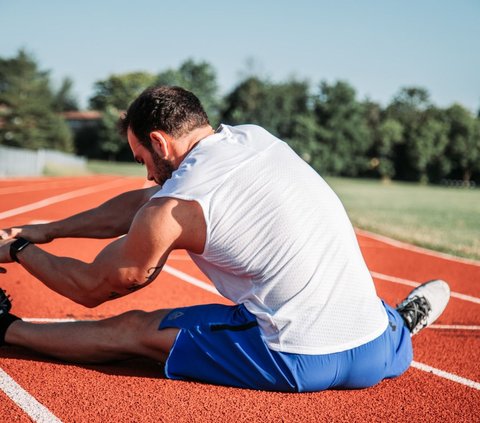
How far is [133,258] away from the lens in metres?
2.81

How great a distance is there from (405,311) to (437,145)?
84.9m

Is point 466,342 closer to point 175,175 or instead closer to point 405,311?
point 405,311

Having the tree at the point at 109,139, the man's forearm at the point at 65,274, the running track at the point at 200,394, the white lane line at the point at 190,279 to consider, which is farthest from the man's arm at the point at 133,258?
the tree at the point at 109,139

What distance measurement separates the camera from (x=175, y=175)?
109 inches

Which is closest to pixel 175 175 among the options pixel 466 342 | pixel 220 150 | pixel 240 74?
pixel 220 150

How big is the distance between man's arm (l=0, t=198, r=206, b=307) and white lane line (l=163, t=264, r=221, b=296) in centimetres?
293

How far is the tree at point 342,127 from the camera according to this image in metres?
79.2

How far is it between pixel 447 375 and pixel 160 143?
92.2 inches

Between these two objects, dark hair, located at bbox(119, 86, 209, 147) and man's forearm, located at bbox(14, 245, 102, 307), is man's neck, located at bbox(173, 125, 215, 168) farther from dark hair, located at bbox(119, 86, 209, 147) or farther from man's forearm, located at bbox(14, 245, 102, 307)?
man's forearm, located at bbox(14, 245, 102, 307)

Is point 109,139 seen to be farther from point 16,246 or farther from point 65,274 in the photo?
point 65,274

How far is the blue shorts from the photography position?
2.99 metres

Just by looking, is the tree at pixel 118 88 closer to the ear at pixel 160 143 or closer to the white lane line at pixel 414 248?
the white lane line at pixel 414 248

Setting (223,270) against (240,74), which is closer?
(223,270)

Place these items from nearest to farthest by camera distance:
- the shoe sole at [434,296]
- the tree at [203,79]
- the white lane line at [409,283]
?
1. the shoe sole at [434,296]
2. the white lane line at [409,283]
3. the tree at [203,79]
